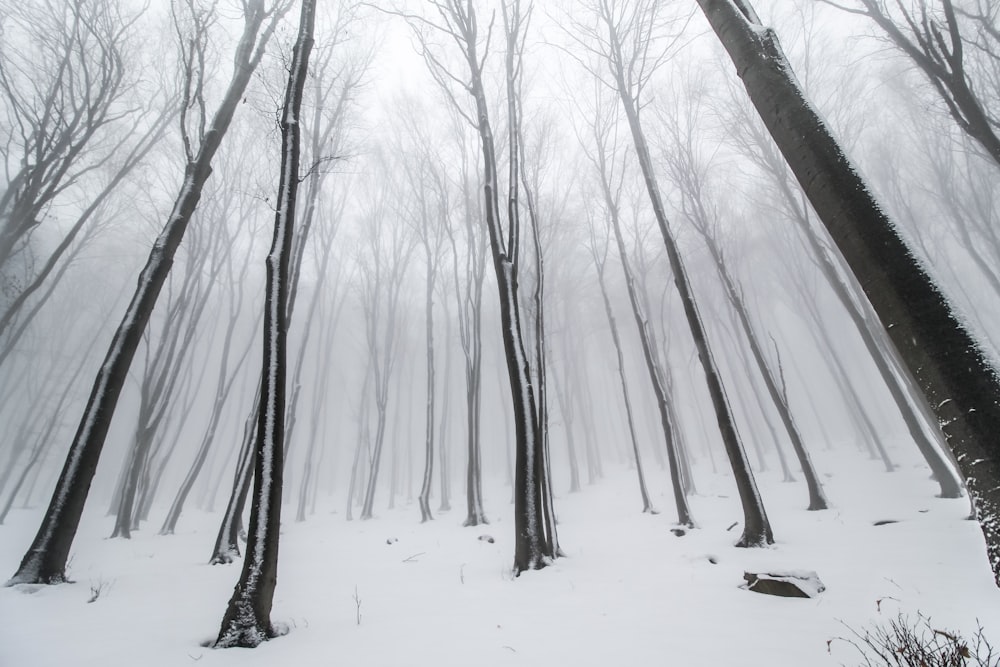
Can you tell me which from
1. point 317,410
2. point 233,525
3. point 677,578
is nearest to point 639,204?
point 677,578

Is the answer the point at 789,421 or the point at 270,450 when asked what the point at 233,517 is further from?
the point at 789,421

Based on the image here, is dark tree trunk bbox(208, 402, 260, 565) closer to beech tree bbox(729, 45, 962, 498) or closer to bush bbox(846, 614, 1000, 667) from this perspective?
bush bbox(846, 614, 1000, 667)

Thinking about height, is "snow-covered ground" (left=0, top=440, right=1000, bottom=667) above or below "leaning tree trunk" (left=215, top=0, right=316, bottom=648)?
below

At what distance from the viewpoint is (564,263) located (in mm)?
19250

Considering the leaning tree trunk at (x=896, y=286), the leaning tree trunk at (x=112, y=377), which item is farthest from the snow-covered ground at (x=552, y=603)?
the leaning tree trunk at (x=896, y=286)

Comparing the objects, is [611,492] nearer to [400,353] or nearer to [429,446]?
[429,446]

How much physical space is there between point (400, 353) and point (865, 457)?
2203cm

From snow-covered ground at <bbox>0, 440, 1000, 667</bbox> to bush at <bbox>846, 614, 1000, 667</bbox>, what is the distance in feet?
0.48

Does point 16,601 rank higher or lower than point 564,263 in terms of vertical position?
lower

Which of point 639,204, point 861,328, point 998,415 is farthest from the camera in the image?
point 639,204

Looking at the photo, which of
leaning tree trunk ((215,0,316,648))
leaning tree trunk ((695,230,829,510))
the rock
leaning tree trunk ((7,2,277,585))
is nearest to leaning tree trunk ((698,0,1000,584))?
the rock

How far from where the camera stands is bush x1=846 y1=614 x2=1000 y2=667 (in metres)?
1.28

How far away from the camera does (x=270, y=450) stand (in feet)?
9.66

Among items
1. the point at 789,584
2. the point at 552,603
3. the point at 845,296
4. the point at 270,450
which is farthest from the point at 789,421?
the point at 270,450
